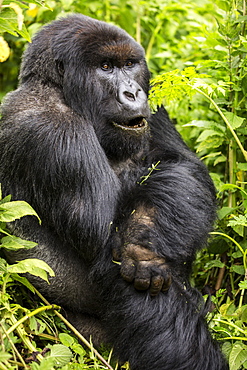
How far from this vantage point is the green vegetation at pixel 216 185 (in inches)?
104

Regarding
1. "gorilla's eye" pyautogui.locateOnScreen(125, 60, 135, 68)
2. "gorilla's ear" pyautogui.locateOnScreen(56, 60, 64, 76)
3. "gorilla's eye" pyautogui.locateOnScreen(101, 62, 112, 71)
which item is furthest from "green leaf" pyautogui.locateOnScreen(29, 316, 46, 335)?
"gorilla's eye" pyautogui.locateOnScreen(125, 60, 135, 68)

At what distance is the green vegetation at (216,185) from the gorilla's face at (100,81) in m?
0.26

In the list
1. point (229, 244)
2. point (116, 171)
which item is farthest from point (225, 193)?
point (116, 171)

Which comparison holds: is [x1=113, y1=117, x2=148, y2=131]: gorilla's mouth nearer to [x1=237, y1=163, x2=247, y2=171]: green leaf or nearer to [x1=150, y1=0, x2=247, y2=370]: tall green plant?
[x1=150, y1=0, x2=247, y2=370]: tall green plant

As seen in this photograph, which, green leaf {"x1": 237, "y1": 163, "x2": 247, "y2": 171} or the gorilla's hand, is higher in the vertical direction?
green leaf {"x1": 237, "y1": 163, "x2": 247, "y2": 171}

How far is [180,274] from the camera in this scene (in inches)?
Result: 126

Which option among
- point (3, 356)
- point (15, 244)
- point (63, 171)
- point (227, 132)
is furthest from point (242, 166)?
point (3, 356)

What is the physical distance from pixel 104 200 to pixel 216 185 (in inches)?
45.7

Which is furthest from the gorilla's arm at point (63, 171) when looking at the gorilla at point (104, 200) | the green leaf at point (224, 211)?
the green leaf at point (224, 211)

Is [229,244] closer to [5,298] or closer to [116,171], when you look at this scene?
[116,171]

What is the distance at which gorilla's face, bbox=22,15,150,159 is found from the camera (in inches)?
128

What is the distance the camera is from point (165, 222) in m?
3.08

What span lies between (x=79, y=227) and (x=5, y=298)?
22.4 inches

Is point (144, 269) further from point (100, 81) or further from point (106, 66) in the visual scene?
point (106, 66)
